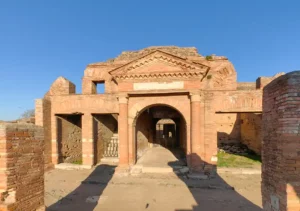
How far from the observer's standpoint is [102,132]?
15352 mm

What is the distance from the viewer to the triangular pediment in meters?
10.7

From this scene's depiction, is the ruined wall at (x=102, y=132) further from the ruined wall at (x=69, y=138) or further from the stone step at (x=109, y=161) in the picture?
the ruined wall at (x=69, y=138)

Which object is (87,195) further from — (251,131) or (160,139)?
(160,139)

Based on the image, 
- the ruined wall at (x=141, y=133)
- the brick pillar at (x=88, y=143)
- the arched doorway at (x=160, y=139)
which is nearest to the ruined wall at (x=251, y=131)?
the arched doorway at (x=160, y=139)

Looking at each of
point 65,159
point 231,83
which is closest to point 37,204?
point 65,159

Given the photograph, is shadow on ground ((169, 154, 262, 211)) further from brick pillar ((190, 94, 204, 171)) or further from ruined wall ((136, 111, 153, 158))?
ruined wall ((136, 111, 153, 158))

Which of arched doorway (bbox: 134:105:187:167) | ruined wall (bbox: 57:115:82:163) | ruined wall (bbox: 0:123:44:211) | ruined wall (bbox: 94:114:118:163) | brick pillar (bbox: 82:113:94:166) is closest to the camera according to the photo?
ruined wall (bbox: 0:123:44:211)

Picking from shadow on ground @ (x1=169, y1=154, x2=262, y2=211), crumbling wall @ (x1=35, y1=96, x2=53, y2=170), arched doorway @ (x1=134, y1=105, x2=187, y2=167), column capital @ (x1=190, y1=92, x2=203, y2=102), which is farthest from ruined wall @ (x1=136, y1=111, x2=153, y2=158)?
crumbling wall @ (x1=35, y1=96, x2=53, y2=170)

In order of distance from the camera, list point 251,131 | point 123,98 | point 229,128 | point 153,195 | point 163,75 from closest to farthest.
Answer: point 153,195
point 163,75
point 123,98
point 251,131
point 229,128

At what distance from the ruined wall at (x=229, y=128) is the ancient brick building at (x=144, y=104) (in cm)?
590

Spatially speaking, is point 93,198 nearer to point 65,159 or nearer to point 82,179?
point 82,179

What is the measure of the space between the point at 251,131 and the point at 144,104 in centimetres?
1168

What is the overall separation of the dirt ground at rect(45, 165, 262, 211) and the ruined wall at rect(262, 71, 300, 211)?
142 inches

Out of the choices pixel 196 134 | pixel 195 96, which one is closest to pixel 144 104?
pixel 195 96
